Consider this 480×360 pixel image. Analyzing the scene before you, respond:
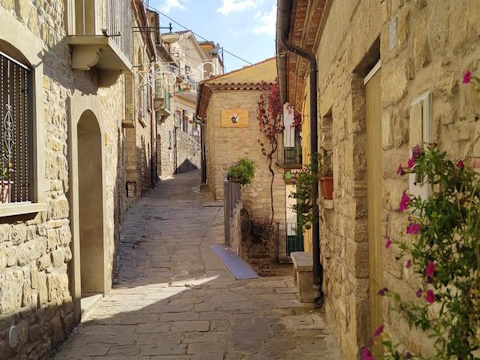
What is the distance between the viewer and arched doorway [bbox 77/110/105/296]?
6.05 m

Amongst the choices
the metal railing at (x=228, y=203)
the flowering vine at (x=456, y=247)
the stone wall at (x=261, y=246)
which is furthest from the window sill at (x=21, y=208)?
the stone wall at (x=261, y=246)

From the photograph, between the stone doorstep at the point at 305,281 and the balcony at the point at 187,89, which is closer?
the stone doorstep at the point at 305,281

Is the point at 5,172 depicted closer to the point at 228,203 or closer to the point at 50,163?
the point at 50,163

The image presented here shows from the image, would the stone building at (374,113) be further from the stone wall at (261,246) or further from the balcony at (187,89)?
the balcony at (187,89)

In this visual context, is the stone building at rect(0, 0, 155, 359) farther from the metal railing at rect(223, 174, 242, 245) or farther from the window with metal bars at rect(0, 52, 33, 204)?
the metal railing at rect(223, 174, 242, 245)

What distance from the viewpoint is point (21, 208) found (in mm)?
3465

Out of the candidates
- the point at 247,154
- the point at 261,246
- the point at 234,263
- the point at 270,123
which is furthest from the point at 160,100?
the point at 234,263

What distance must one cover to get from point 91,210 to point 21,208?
2661 mm

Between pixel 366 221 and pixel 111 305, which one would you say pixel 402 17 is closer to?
pixel 366 221

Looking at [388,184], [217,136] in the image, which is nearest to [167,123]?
[217,136]

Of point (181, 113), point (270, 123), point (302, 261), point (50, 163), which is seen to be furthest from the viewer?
point (181, 113)

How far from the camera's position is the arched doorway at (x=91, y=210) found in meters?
6.05

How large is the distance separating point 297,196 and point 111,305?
2614 mm

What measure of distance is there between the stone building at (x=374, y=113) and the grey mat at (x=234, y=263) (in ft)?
7.74
